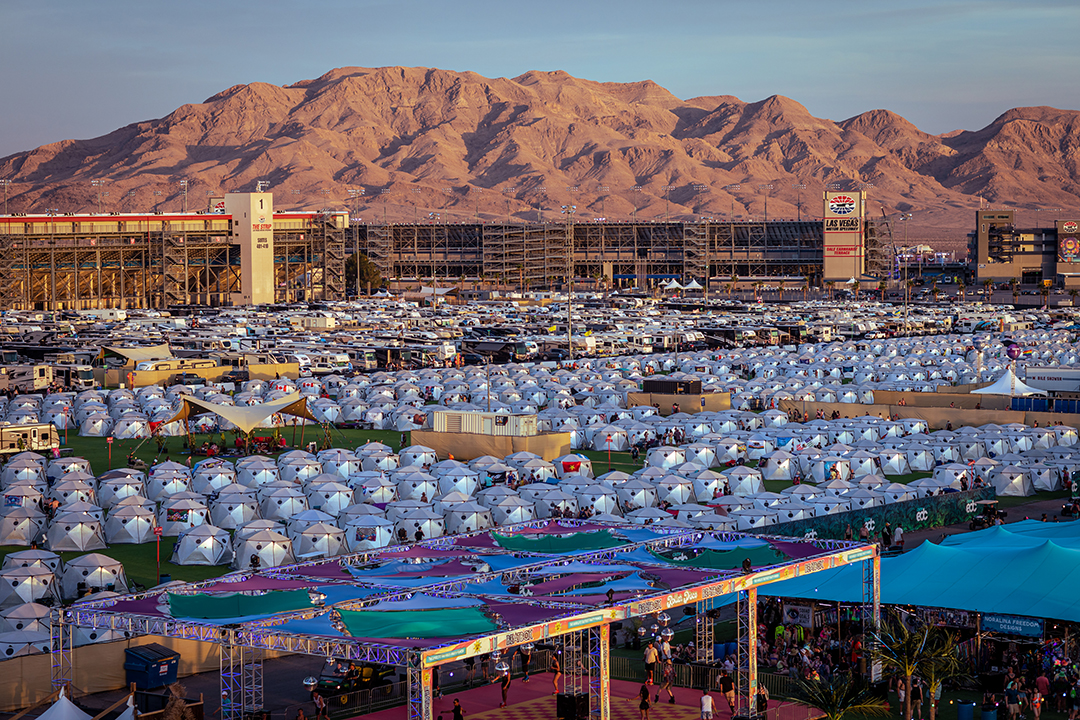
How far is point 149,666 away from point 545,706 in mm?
7319

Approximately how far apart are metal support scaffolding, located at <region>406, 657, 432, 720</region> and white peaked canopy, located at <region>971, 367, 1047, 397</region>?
46.6m

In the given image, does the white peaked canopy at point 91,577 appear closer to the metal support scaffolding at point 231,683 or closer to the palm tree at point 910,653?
the metal support scaffolding at point 231,683

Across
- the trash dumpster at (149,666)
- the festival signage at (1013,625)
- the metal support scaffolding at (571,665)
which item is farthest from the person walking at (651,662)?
the trash dumpster at (149,666)

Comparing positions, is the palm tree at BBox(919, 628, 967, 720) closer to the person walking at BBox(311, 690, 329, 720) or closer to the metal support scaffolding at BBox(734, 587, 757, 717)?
the metal support scaffolding at BBox(734, 587, 757, 717)

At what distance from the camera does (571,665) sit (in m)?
23.1

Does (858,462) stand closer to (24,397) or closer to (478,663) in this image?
(478,663)

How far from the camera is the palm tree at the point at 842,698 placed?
2086 centimetres

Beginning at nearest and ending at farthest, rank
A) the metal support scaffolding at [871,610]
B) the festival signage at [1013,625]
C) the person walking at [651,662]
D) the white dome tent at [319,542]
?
the metal support scaffolding at [871,610] → the person walking at [651,662] → the festival signage at [1013,625] → the white dome tent at [319,542]

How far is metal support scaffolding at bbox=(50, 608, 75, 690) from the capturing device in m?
20.4

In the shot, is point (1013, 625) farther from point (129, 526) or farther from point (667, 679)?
point (129, 526)

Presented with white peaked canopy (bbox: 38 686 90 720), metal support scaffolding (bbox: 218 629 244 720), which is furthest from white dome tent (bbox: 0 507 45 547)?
white peaked canopy (bbox: 38 686 90 720)

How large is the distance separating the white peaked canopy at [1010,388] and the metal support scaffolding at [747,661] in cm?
3834

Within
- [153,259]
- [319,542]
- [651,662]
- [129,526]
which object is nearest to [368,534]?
[319,542]

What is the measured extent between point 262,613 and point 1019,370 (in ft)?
197
